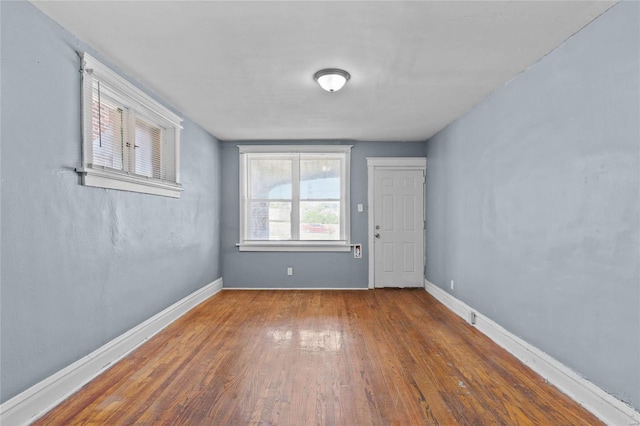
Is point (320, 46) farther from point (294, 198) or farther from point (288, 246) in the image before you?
point (288, 246)

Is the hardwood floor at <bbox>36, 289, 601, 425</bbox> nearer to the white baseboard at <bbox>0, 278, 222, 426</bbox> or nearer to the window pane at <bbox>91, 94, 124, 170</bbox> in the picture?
the white baseboard at <bbox>0, 278, 222, 426</bbox>

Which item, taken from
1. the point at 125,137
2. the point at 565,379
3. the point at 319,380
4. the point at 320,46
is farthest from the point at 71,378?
the point at 565,379

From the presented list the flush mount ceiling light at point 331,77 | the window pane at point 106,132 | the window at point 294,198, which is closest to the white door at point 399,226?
the window at point 294,198

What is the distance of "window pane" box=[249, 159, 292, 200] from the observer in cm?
561

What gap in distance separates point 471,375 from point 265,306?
2.72m

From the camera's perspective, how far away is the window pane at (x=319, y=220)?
561cm

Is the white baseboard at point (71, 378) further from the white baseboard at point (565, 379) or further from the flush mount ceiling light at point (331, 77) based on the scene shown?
the white baseboard at point (565, 379)

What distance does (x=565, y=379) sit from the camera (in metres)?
2.29

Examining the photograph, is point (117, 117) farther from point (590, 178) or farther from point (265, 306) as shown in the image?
point (590, 178)

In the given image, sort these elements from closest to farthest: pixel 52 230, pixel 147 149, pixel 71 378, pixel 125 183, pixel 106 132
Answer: pixel 52 230 → pixel 71 378 → pixel 106 132 → pixel 125 183 → pixel 147 149

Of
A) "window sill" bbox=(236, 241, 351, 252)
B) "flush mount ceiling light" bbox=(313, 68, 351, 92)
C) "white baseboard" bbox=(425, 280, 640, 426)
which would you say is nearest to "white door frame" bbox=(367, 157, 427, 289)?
"window sill" bbox=(236, 241, 351, 252)

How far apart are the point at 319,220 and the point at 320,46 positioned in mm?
3487

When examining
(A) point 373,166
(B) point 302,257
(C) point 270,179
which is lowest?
(B) point 302,257

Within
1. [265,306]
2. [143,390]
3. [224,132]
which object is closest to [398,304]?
[265,306]
